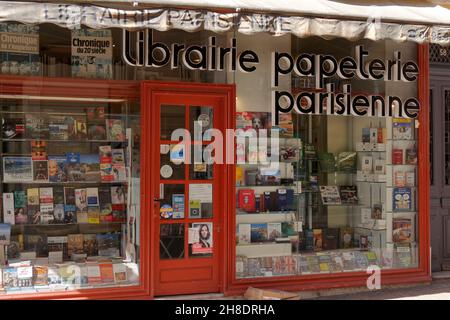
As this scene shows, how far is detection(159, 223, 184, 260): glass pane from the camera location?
7023 mm

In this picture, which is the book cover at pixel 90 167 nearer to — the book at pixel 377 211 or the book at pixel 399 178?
the book at pixel 377 211

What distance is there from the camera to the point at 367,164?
8.06 meters

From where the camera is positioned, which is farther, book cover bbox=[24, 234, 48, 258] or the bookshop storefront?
book cover bbox=[24, 234, 48, 258]

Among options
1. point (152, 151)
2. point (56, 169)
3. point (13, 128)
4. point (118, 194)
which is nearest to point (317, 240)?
point (152, 151)

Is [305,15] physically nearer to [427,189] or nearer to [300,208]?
[300,208]

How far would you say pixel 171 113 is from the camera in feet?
23.2

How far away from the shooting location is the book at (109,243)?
7121mm

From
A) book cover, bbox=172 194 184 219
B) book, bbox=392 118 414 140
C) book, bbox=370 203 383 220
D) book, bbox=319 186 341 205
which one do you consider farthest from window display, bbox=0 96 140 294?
book, bbox=392 118 414 140

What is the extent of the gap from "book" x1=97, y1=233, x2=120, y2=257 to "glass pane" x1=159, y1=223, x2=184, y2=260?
1.84 feet

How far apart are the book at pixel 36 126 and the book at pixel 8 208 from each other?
0.72 metres

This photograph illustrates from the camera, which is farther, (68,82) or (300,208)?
(300,208)

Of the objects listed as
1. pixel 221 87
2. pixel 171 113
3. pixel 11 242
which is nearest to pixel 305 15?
pixel 221 87

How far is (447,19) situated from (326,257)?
3.31 meters

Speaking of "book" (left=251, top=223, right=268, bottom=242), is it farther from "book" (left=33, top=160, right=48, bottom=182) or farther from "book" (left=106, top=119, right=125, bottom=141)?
"book" (left=33, top=160, right=48, bottom=182)
